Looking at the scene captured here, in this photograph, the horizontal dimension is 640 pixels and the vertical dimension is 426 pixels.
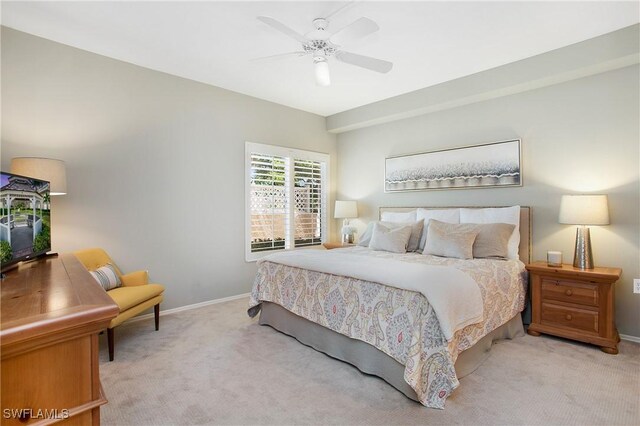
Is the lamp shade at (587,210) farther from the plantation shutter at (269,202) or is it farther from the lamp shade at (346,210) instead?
the plantation shutter at (269,202)

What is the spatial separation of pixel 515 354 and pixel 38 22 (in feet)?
16.4

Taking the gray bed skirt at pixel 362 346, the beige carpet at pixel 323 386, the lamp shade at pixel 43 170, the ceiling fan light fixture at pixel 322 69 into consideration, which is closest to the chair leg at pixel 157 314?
the beige carpet at pixel 323 386

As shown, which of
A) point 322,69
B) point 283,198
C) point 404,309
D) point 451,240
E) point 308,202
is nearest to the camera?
point 404,309

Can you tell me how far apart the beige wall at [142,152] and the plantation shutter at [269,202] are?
21cm

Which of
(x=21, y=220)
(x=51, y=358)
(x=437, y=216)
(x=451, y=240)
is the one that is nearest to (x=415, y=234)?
(x=437, y=216)

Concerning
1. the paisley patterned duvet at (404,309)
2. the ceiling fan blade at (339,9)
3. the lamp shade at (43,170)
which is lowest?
the paisley patterned duvet at (404,309)

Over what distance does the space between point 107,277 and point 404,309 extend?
106 inches

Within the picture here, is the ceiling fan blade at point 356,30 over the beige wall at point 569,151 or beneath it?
over

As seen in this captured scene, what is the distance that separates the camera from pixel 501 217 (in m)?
3.63

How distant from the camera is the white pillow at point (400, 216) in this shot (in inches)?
174

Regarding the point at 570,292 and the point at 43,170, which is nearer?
the point at 43,170

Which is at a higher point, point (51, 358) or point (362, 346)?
point (51, 358)

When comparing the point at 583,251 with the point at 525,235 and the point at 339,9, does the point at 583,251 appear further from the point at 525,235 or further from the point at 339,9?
the point at 339,9

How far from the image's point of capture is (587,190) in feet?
10.9
